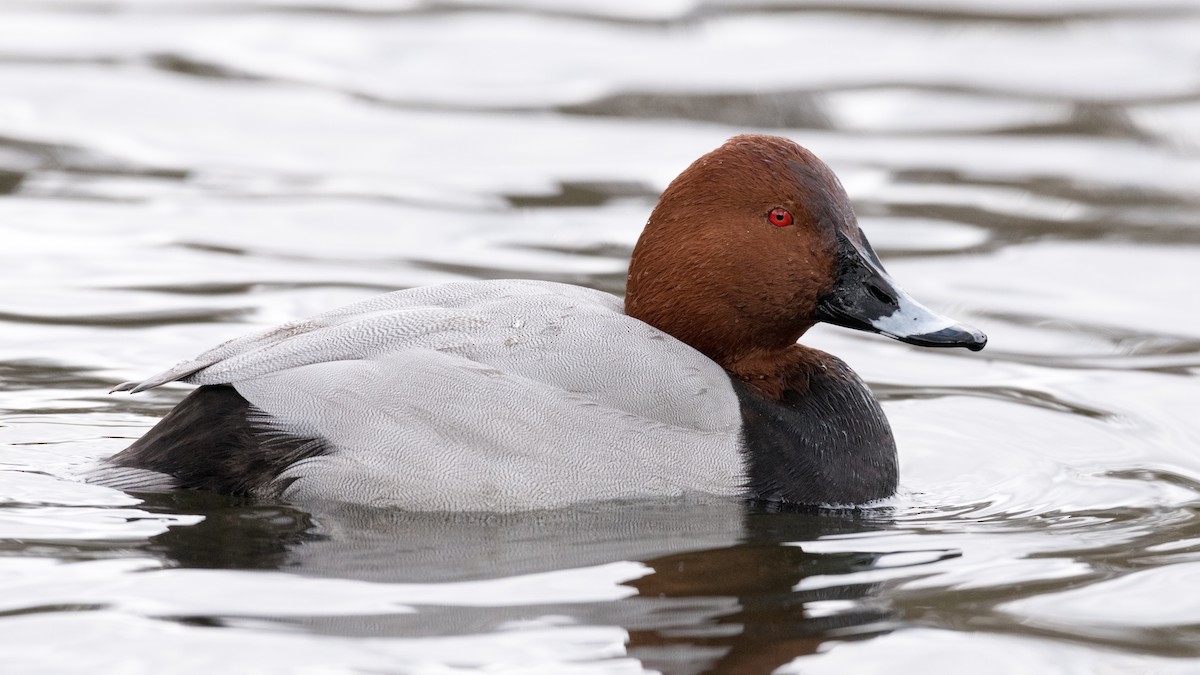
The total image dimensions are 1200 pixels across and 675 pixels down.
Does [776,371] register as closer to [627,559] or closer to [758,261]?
[758,261]

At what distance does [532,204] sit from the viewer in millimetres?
8953

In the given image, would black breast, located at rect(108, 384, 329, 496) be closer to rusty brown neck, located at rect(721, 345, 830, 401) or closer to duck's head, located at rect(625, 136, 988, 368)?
duck's head, located at rect(625, 136, 988, 368)

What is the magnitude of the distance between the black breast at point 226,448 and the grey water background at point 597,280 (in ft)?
0.25

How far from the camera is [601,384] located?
4.88 m

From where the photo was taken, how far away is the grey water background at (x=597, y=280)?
4.15 metres

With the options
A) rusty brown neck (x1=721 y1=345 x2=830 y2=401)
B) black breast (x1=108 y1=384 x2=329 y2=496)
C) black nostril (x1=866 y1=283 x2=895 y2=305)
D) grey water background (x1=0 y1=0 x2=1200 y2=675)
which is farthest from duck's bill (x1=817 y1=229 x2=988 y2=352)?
black breast (x1=108 y1=384 x2=329 y2=496)

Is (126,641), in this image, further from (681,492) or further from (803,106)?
(803,106)

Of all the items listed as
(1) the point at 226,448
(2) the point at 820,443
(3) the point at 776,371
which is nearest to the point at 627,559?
(2) the point at 820,443

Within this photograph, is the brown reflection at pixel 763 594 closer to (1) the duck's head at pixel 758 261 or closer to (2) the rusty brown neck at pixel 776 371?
(2) the rusty brown neck at pixel 776 371

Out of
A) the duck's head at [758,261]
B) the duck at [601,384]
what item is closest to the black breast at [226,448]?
the duck at [601,384]

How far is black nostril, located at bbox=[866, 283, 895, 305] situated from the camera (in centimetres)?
532

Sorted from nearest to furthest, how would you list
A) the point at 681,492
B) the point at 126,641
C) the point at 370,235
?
the point at 126,641 < the point at 681,492 < the point at 370,235

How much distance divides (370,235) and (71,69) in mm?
3327

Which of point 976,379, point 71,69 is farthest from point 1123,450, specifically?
point 71,69
